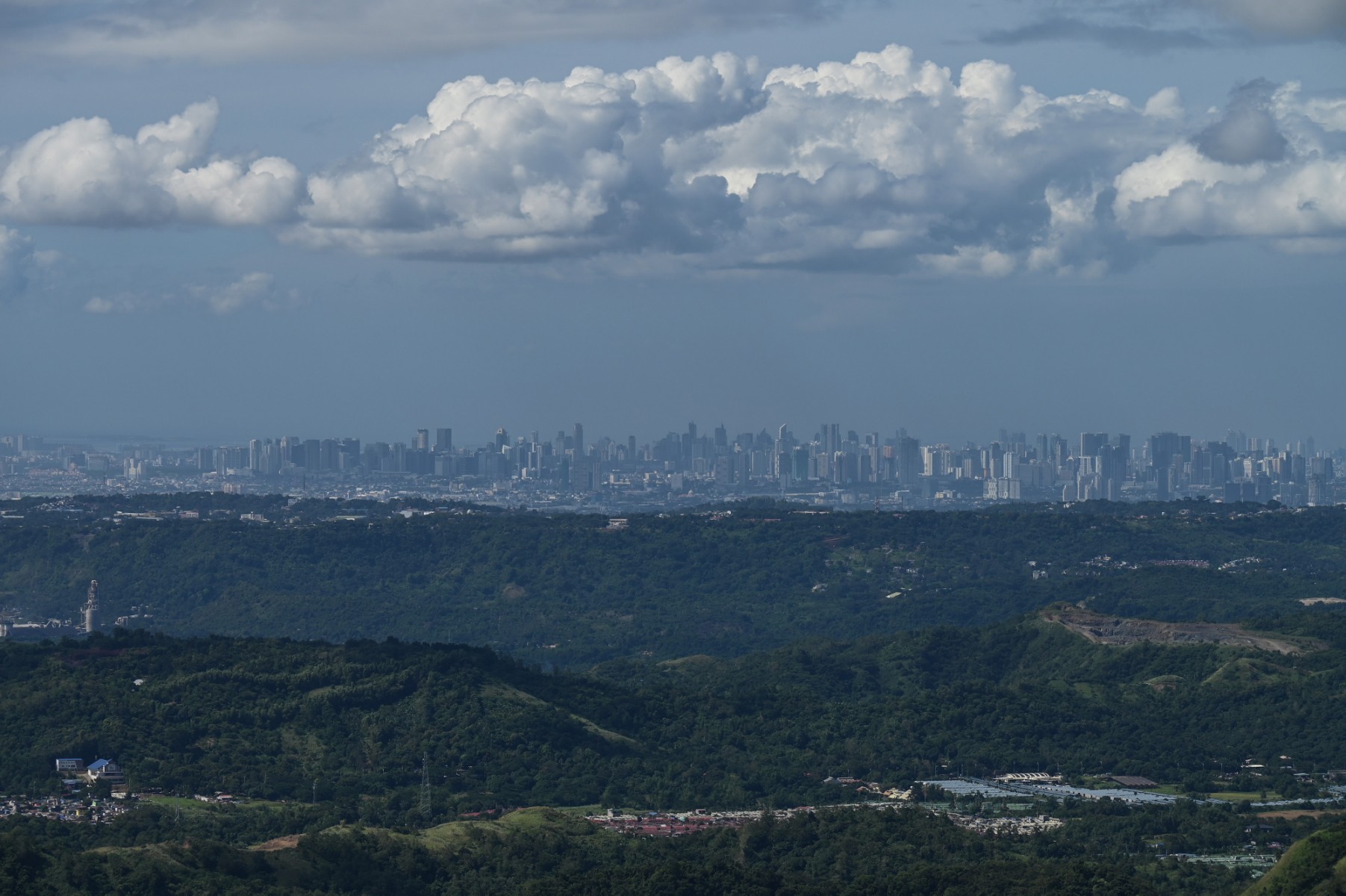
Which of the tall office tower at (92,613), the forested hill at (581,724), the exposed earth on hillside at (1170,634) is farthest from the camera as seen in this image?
the tall office tower at (92,613)

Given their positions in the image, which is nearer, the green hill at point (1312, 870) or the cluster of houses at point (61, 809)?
the green hill at point (1312, 870)

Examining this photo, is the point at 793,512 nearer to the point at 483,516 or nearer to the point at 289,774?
the point at 483,516

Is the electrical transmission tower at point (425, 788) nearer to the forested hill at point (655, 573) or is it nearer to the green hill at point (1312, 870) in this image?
the green hill at point (1312, 870)

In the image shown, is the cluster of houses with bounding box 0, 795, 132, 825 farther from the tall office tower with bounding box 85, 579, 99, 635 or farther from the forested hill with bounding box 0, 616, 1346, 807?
the tall office tower with bounding box 85, 579, 99, 635

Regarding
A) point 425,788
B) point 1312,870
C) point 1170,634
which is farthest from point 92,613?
point 1312,870

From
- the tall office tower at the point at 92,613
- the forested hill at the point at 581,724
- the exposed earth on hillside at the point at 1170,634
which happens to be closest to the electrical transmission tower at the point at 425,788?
the forested hill at the point at 581,724

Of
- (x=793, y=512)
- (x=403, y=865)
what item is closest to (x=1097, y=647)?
(x=403, y=865)

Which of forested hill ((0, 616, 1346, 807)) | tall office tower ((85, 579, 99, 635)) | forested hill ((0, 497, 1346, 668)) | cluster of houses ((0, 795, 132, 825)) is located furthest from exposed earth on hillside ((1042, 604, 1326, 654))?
tall office tower ((85, 579, 99, 635))
